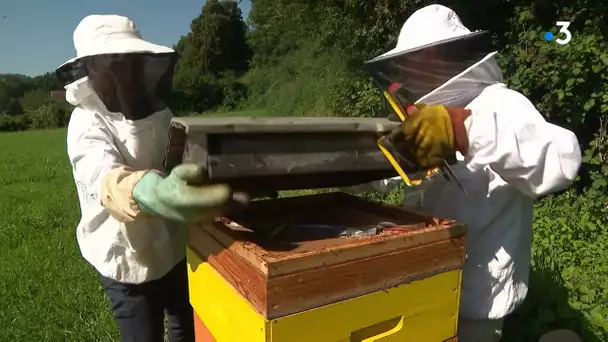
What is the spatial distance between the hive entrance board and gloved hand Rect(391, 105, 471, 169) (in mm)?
204

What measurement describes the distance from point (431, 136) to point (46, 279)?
3.51 metres

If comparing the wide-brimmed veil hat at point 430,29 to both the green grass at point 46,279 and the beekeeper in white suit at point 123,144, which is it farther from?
the green grass at point 46,279

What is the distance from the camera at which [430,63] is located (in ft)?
5.71

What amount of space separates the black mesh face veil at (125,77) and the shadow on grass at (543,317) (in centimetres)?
231

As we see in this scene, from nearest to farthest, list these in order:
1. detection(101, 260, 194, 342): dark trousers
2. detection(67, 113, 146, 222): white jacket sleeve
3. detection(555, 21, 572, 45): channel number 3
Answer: detection(67, 113, 146, 222): white jacket sleeve < detection(101, 260, 194, 342): dark trousers < detection(555, 21, 572, 45): channel number 3

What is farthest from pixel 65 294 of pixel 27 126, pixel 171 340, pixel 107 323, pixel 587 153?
pixel 27 126

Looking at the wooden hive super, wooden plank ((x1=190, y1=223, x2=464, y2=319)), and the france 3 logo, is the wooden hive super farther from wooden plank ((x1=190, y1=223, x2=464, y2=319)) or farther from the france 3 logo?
the france 3 logo

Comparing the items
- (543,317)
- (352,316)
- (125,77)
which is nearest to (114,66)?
(125,77)

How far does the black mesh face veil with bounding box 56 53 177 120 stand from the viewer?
173cm

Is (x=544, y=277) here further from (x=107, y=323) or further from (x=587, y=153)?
(x=107, y=323)

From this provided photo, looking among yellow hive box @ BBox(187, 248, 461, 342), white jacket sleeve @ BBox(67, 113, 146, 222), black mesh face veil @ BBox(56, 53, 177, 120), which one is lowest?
yellow hive box @ BBox(187, 248, 461, 342)

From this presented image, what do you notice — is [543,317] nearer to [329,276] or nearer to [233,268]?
[329,276]

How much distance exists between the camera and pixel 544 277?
10.5 feet

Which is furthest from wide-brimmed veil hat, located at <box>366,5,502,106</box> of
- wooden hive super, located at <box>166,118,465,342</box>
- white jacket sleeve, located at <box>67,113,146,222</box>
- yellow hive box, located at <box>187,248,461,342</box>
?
white jacket sleeve, located at <box>67,113,146,222</box>
